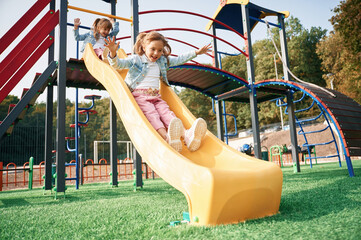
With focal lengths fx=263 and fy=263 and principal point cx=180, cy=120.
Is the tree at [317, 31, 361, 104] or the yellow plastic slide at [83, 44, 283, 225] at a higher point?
the tree at [317, 31, 361, 104]

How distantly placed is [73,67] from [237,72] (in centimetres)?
2834

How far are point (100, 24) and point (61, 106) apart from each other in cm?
194

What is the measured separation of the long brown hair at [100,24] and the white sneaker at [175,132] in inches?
131

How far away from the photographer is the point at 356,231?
1.40 meters

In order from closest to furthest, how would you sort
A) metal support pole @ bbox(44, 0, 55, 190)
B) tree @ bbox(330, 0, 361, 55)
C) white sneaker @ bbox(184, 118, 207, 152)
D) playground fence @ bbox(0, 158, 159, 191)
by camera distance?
white sneaker @ bbox(184, 118, 207, 152), metal support pole @ bbox(44, 0, 55, 190), playground fence @ bbox(0, 158, 159, 191), tree @ bbox(330, 0, 361, 55)

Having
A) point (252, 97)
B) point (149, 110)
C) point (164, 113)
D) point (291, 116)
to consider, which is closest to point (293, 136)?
point (291, 116)

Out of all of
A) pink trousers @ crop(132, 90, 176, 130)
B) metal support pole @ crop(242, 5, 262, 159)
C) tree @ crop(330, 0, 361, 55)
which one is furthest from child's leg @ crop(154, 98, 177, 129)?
tree @ crop(330, 0, 361, 55)

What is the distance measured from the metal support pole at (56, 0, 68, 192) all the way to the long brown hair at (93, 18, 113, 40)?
796 mm

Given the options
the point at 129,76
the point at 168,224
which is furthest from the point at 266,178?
the point at 129,76

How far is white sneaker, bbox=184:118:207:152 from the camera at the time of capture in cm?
253

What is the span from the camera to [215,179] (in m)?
1.68

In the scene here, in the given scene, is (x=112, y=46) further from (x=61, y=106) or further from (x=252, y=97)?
(x=252, y=97)

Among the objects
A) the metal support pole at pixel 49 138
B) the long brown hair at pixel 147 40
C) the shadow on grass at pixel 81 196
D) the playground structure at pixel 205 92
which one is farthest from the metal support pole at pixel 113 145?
the long brown hair at pixel 147 40

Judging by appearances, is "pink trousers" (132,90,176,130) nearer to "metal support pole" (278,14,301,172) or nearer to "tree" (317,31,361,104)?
"metal support pole" (278,14,301,172)
